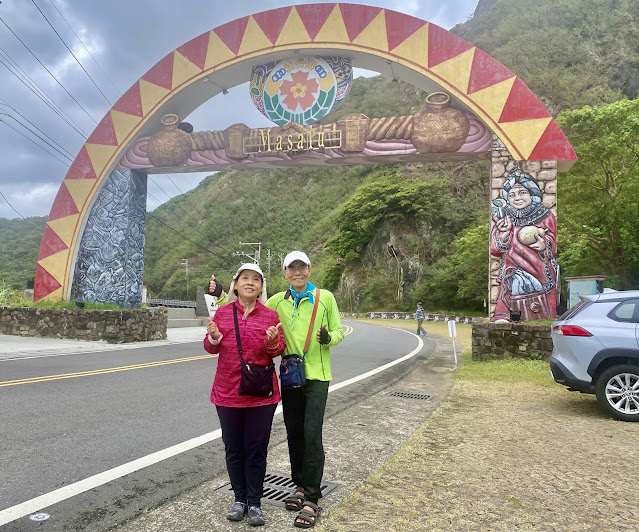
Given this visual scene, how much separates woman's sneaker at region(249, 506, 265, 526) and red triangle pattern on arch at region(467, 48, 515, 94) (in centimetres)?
1331

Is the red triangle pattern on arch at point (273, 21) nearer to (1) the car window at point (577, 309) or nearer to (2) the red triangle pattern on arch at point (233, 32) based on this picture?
(2) the red triangle pattern on arch at point (233, 32)

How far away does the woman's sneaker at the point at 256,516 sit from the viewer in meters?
3.13

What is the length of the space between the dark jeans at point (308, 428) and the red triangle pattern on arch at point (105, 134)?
16.1m

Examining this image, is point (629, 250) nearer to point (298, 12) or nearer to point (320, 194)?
point (298, 12)

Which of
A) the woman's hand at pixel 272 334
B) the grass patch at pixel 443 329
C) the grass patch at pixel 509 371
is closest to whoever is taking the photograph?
the woman's hand at pixel 272 334

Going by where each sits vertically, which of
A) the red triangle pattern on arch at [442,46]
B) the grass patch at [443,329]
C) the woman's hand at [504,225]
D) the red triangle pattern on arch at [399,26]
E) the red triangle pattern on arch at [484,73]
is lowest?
the grass patch at [443,329]

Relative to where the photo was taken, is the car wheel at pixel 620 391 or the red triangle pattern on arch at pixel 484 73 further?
the red triangle pattern on arch at pixel 484 73

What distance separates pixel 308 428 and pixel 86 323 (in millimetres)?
14120

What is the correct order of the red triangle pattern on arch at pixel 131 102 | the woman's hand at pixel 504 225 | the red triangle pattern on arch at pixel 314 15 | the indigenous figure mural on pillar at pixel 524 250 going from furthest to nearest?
the red triangle pattern on arch at pixel 131 102, the red triangle pattern on arch at pixel 314 15, the woman's hand at pixel 504 225, the indigenous figure mural on pillar at pixel 524 250

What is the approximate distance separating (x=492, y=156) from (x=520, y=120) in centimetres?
114

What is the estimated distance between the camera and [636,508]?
11.2ft

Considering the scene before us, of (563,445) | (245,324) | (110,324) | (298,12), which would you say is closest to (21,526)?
(245,324)

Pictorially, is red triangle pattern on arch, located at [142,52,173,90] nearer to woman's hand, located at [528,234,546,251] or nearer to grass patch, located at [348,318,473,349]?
woman's hand, located at [528,234,546,251]

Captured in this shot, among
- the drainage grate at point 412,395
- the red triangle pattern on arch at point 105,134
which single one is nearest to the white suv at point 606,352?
the drainage grate at point 412,395
